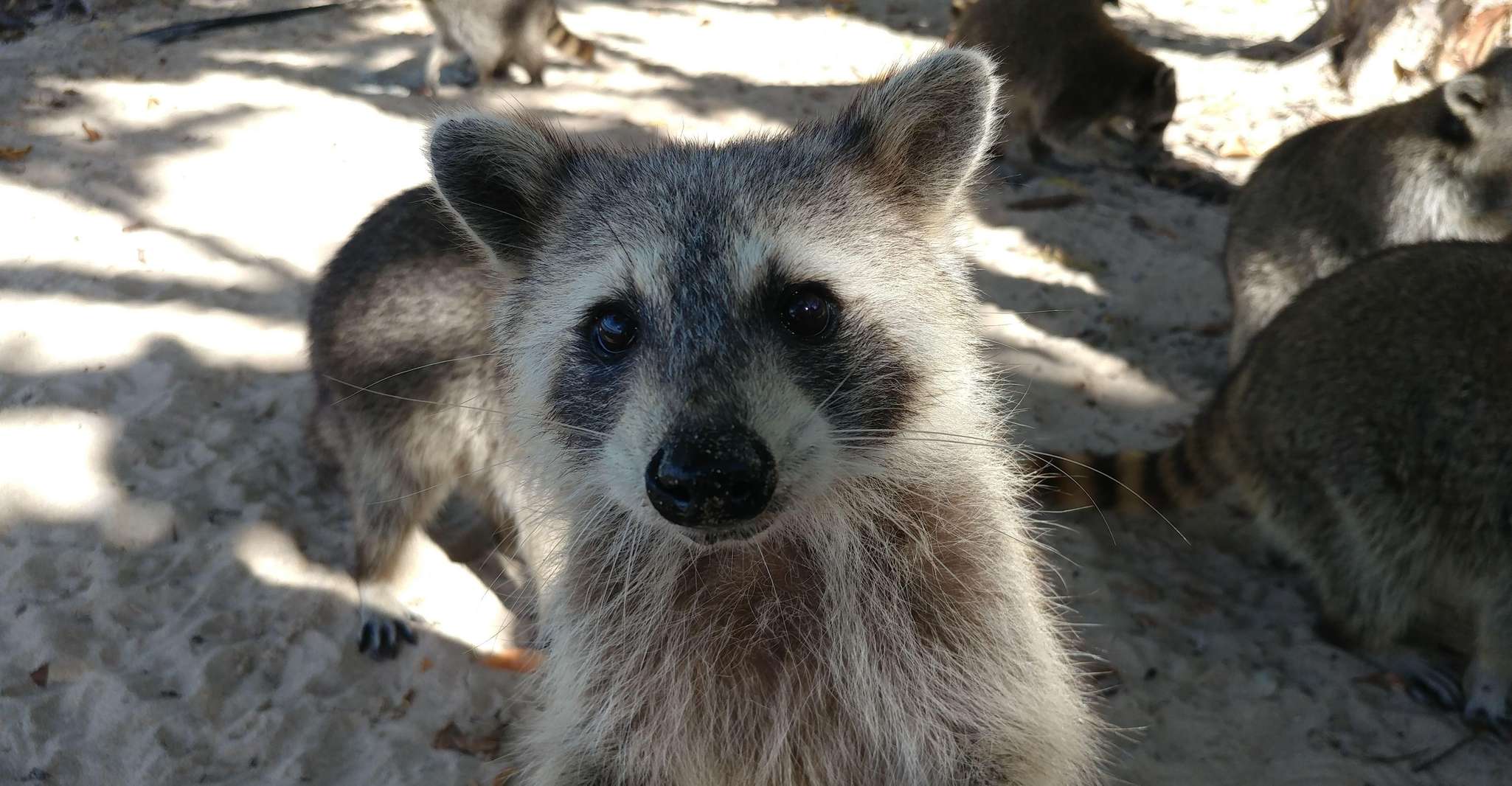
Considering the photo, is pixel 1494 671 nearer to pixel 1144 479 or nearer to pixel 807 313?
pixel 1144 479

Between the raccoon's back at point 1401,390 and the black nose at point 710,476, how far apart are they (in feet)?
7.41

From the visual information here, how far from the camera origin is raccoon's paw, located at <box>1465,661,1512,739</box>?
2.91m

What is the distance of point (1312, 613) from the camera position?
11.1ft

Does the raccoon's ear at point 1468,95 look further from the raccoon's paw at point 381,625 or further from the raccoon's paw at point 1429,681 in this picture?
the raccoon's paw at point 381,625

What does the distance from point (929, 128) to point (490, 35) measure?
5.26 m

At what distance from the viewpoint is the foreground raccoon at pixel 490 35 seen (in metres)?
6.48

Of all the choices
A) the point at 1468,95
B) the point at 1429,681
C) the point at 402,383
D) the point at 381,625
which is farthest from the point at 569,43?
the point at 1429,681

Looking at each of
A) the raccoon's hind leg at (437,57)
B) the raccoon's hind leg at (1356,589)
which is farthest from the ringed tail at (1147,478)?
the raccoon's hind leg at (437,57)

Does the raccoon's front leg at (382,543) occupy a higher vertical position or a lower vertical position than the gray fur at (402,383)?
lower

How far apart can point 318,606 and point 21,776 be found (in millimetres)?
855

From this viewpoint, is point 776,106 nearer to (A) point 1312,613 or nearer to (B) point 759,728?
(A) point 1312,613

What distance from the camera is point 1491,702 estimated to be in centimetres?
293

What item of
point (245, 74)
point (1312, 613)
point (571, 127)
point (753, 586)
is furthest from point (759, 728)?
point (245, 74)

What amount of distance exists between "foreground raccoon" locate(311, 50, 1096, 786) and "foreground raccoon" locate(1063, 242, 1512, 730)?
105cm
